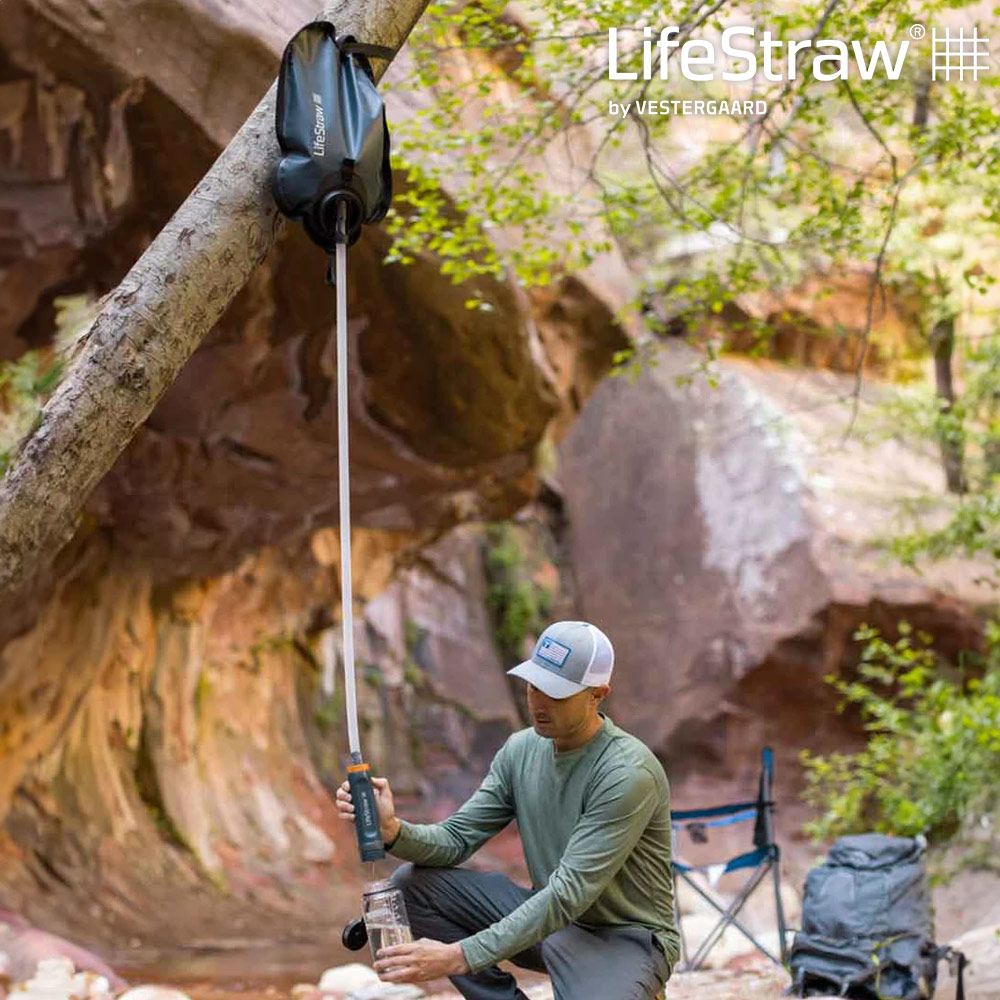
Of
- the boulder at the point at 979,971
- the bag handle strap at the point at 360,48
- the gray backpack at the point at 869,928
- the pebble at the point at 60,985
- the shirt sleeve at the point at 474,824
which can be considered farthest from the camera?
the pebble at the point at 60,985

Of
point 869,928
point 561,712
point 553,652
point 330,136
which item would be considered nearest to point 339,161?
point 330,136

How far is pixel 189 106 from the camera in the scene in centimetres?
665

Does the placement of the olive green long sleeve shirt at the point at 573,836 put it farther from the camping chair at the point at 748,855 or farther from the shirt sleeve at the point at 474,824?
the camping chair at the point at 748,855

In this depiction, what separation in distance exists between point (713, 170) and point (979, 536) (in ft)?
10.8

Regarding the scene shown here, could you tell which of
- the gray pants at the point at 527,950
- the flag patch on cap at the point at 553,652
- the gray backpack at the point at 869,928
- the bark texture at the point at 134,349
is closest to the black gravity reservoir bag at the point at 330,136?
the bark texture at the point at 134,349

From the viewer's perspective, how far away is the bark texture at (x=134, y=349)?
3.28m

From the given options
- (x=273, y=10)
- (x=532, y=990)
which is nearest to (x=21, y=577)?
(x=532, y=990)

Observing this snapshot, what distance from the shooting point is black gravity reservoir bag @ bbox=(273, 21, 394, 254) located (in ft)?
11.6

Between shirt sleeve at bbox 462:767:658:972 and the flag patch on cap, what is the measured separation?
0.99ft

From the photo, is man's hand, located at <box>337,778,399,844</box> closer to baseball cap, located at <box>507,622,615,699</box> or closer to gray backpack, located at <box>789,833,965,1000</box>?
baseball cap, located at <box>507,622,615,699</box>

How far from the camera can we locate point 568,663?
3.31 meters

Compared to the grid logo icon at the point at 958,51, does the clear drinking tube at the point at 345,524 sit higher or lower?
lower

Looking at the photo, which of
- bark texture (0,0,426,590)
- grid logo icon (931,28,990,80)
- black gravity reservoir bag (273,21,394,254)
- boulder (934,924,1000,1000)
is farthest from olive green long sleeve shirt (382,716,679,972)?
grid logo icon (931,28,990,80)

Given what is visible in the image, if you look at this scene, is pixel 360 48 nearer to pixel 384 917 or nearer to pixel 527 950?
pixel 384 917
